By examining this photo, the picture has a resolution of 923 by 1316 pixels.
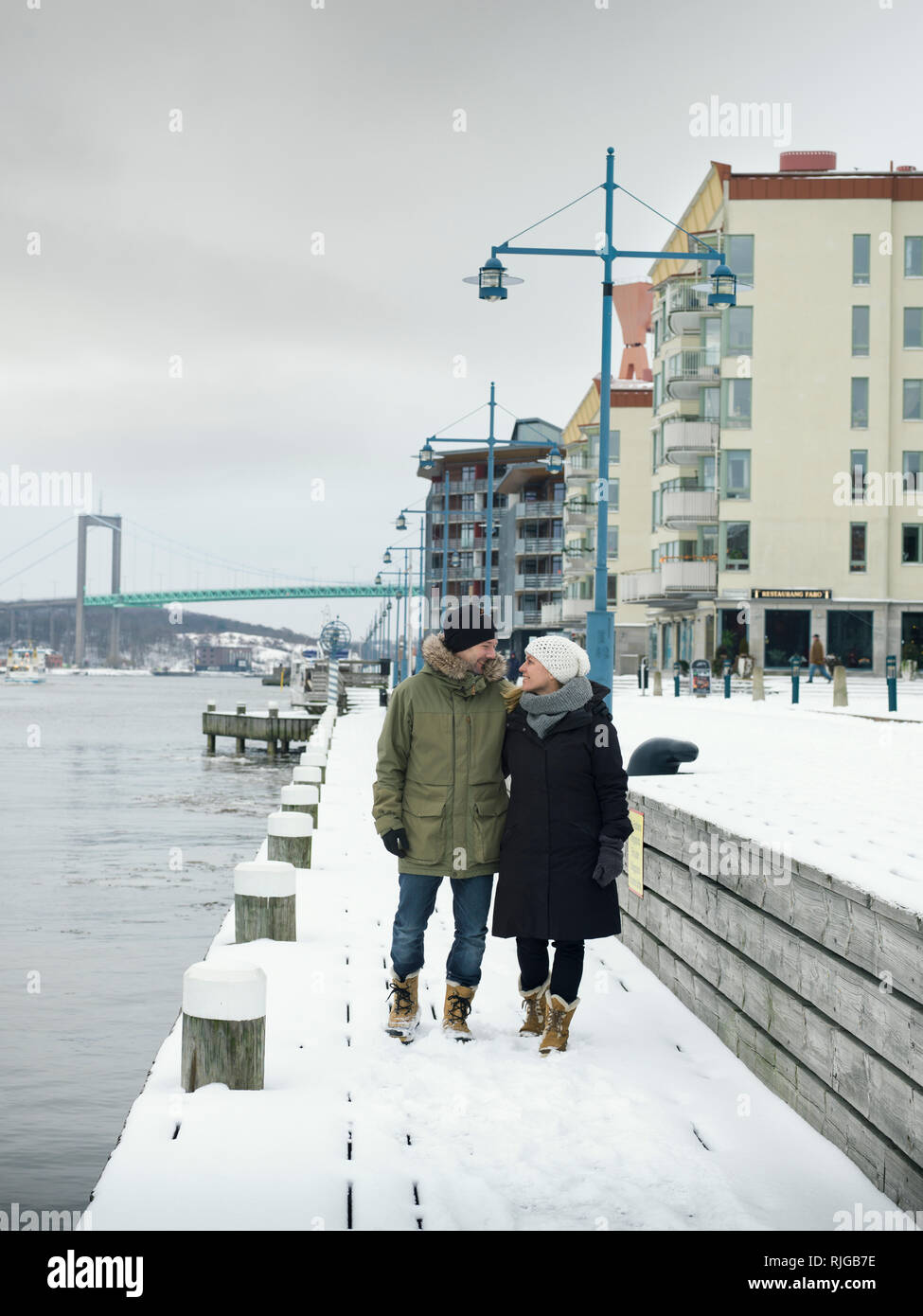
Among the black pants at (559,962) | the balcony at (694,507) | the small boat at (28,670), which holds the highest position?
the balcony at (694,507)

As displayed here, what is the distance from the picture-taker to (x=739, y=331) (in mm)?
52375

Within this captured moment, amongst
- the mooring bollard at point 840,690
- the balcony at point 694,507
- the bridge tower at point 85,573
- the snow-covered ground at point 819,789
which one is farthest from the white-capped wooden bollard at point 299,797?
the bridge tower at point 85,573

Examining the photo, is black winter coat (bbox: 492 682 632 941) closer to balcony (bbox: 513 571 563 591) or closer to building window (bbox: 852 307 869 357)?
building window (bbox: 852 307 869 357)

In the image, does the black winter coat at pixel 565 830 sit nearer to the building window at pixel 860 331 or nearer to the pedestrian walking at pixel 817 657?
the pedestrian walking at pixel 817 657

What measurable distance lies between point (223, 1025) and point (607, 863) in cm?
156

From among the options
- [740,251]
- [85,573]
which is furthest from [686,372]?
[85,573]

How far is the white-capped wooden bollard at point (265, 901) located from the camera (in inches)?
324

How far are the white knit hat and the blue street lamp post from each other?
1129 cm

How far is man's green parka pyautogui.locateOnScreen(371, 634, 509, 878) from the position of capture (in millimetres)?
5895

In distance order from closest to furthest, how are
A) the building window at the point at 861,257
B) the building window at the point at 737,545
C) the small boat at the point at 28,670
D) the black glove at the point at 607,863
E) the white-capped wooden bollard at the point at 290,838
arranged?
the black glove at the point at 607,863 → the white-capped wooden bollard at the point at 290,838 → the building window at the point at 861,257 → the building window at the point at 737,545 → the small boat at the point at 28,670

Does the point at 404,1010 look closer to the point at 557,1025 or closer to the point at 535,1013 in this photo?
the point at 535,1013
